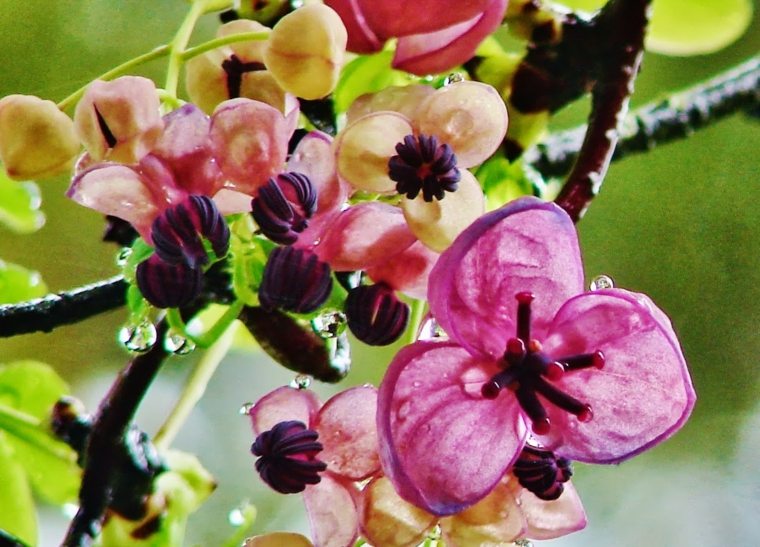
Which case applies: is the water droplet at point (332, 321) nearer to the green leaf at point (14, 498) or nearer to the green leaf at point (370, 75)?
the green leaf at point (370, 75)

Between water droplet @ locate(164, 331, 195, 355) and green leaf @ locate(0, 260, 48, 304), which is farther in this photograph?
green leaf @ locate(0, 260, 48, 304)

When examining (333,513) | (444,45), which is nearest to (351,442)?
(333,513)

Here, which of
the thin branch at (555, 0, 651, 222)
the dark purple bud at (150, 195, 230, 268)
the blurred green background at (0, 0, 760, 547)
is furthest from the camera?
the blurred green background at (0, 0, 760, 547)

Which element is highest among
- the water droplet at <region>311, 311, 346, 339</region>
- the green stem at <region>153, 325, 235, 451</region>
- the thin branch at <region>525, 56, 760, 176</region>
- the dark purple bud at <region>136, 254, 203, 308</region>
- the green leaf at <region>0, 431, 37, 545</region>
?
the dark purple bud at <region>136, 254, 203, 308</region>

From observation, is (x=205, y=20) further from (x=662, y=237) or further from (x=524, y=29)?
(x=662, y=237)

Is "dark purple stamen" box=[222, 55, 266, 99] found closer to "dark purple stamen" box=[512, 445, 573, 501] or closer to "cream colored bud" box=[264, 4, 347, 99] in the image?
"cream colored bud" box=[264, 4, 347, 99]

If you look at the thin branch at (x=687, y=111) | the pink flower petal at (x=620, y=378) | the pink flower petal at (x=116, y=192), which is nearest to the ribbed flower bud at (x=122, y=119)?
the pink flower petal at (x=116, y=192)

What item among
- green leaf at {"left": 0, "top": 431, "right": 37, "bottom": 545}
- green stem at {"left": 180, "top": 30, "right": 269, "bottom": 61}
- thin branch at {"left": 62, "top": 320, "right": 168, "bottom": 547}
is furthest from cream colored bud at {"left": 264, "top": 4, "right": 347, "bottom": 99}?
green leaf at {"left": 0, "top": 431, "right": 37, "bottom": 545}
